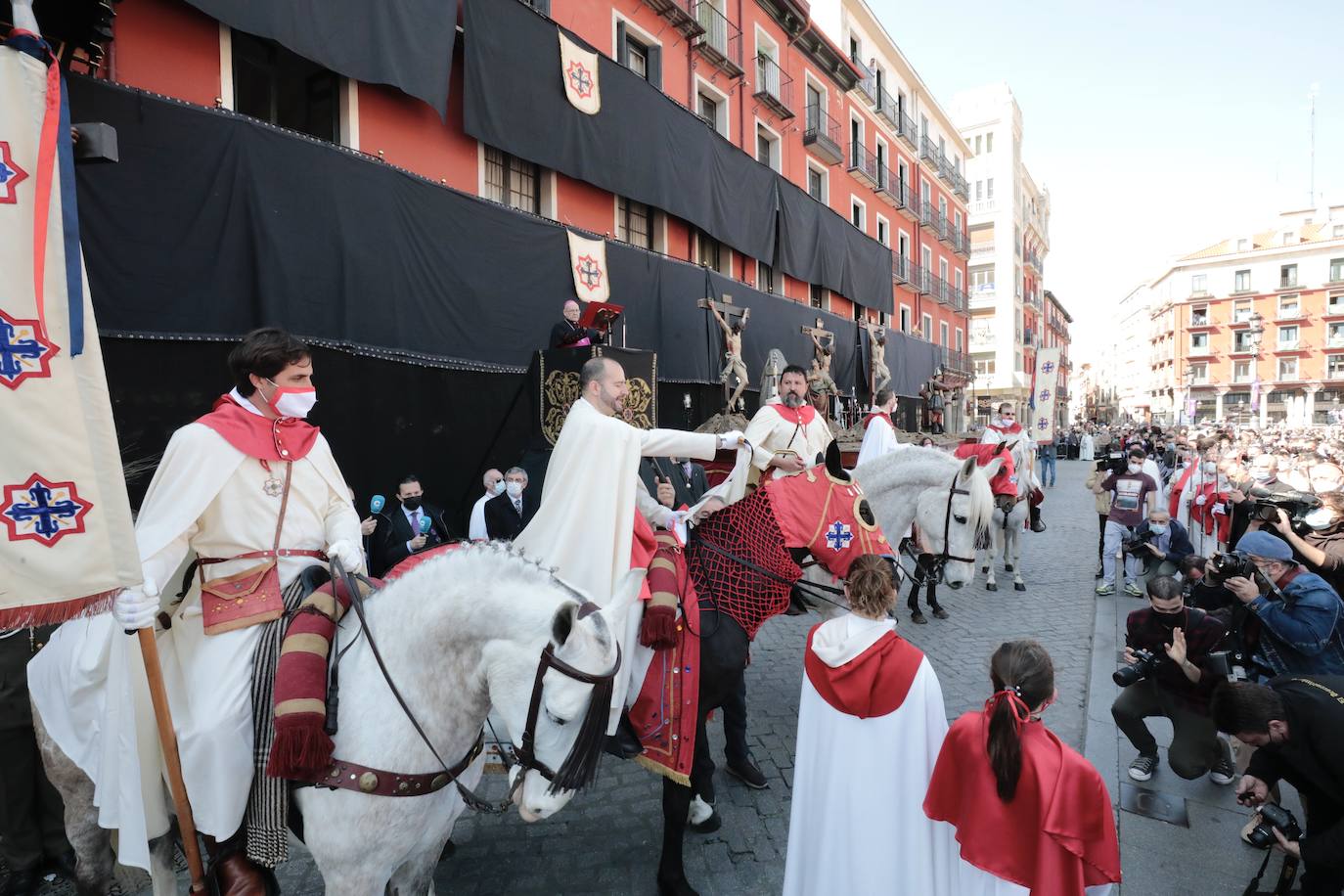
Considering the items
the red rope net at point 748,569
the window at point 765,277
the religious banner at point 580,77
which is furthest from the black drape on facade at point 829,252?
the red rope net at point 748,569

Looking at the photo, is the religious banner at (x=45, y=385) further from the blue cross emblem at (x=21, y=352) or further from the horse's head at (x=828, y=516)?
the horse's head at (x=828, y=516)

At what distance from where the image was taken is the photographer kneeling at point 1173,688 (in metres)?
4.46

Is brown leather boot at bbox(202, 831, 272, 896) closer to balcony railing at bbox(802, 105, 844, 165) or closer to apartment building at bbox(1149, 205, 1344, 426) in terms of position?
balcony railing at bbox(802, 105, 844, 165)

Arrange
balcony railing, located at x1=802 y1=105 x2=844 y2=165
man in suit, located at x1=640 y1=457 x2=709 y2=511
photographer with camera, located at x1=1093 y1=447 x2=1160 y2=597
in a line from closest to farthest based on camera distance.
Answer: man in suit, located at x1=640 y1=457 x2=709 y2=511 < photographer with camera, located at x1=1093 y1=447 x2=1160 y2=597 < balcony railing, located at x1=802 y1=105 x2=844 y2=165

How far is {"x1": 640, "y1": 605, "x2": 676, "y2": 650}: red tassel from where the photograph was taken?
10.5 ft

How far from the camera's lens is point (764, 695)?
19.9 ft

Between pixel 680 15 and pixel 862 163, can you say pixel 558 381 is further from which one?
pixel 862 163

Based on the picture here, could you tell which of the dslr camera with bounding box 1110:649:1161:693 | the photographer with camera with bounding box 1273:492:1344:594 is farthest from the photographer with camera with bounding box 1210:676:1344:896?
the photographer with camera with bounding box 1273:492:1344:594

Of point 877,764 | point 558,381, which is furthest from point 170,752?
point 558,381

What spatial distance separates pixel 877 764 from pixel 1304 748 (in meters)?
1.90

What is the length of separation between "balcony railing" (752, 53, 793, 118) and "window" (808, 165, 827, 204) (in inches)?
87.4

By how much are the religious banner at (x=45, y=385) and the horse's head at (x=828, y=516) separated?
289cm

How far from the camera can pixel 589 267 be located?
10.7 meters

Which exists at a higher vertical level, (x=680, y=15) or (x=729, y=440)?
(x=680, y=15)
